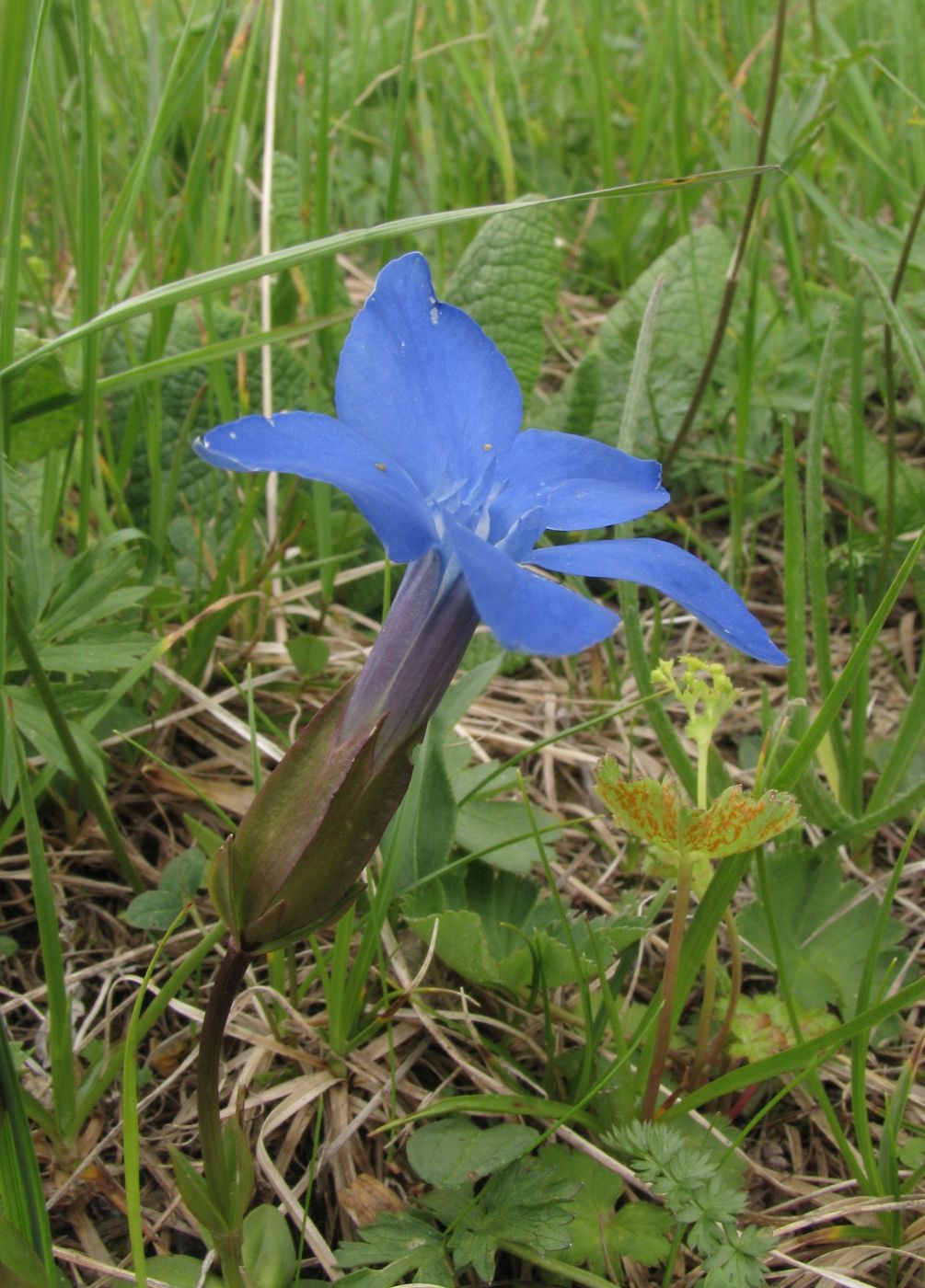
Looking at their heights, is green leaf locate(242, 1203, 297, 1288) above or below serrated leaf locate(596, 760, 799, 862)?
below

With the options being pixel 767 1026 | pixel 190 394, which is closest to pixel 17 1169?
pixel 767 1026

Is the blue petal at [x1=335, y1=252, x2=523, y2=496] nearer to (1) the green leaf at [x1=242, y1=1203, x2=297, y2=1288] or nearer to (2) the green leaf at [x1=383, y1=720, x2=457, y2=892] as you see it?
(2) the green leaf at [x1=383, y1=720, x2=457, y2=892]

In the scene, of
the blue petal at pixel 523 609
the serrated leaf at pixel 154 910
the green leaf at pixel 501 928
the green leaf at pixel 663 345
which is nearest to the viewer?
the blue petal at pixel 523 609

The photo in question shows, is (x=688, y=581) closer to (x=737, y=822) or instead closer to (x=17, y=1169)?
(x=737, y=822)

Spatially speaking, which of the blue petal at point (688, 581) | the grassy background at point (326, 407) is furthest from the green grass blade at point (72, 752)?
the blue petal at point (688, 581)

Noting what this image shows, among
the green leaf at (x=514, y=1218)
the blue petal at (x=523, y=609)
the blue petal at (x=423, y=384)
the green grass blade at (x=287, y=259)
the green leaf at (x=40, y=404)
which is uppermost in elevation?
the green grass blade at (x=287, y=259)

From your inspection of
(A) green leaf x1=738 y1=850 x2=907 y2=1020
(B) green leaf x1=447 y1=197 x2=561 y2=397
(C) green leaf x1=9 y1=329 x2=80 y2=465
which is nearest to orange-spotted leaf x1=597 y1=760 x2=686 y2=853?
(A) green leaf x1=738 y1=850 x2=907 y2=1020

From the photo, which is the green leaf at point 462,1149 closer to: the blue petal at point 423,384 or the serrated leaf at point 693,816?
the serrated leaf at point 693,816
